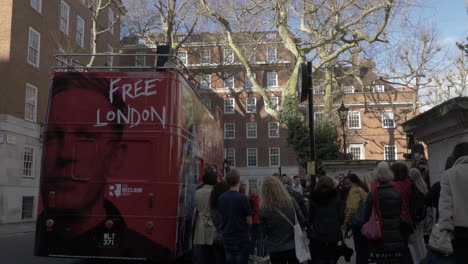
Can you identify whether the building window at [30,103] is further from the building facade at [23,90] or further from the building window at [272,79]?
the building window at [272,79]

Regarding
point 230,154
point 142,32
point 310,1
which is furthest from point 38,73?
point 230,154

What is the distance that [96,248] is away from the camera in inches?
296

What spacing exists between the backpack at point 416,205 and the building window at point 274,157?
149 ft

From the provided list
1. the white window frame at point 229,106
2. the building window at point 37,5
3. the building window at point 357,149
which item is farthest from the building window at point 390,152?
the building window at point 37,5

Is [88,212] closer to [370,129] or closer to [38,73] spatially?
[38,73]

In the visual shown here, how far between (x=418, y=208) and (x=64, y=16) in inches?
1092

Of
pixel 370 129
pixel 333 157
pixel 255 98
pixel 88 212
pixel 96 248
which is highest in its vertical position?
pixel 255 98

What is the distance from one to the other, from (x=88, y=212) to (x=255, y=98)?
45.9 m

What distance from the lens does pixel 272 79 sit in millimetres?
53531

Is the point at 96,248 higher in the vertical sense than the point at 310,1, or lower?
lower

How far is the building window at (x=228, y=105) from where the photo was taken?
5353cm

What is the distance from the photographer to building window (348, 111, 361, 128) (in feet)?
165

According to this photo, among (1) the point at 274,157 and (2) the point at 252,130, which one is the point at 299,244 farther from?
(2) the point at 252,130

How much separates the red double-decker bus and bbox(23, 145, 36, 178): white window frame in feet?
59.5
